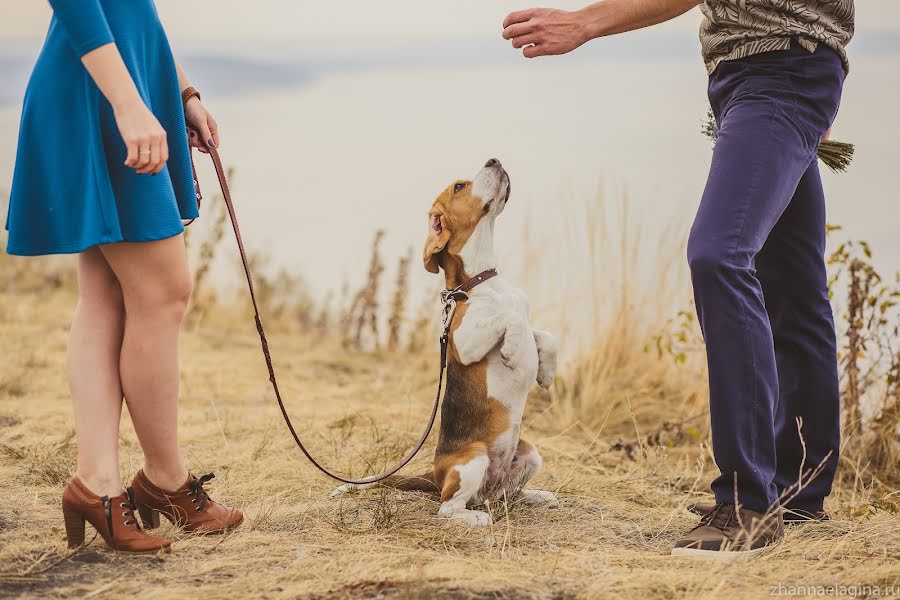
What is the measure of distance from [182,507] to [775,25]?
258cm

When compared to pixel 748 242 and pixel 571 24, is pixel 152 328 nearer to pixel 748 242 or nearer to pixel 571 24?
pixel 571 24

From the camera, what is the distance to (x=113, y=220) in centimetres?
282

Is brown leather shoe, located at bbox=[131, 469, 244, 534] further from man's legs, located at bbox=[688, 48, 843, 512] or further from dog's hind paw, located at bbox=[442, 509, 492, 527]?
man's legs, located at bbox=[688, 48, 843, 512]

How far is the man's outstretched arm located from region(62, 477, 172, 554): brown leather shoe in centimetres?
206

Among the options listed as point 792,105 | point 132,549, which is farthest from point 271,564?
point 792,105

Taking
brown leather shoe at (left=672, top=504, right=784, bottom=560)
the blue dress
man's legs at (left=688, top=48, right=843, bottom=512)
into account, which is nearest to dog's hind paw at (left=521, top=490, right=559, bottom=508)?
brown leather shoe at (left=672, top=504, right=784, bottom=560)

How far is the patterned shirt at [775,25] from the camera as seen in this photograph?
10.7 ft

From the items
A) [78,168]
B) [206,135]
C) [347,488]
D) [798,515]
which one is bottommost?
[798,515]

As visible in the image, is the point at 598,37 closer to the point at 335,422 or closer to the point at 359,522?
the point at 359,522

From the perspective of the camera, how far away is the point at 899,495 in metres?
4.68

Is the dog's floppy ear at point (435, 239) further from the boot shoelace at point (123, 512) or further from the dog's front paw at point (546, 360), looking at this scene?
the boot shoelace at point (123, 512)

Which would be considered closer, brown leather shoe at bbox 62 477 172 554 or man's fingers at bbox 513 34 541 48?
brown leather shoe at bbox 62 477 172 554

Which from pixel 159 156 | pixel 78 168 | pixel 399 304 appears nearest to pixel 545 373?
pixel 159 156

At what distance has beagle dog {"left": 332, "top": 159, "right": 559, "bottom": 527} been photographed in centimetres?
366
